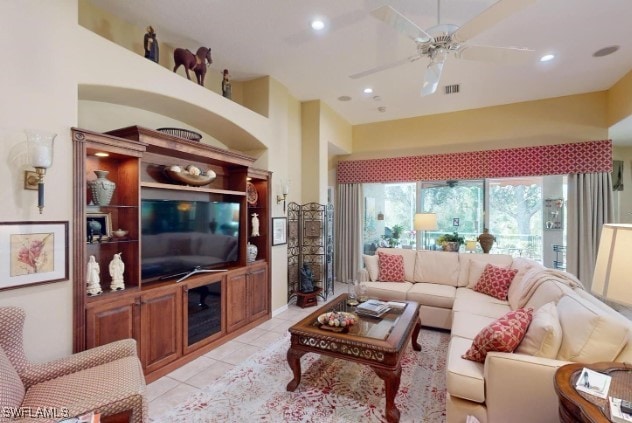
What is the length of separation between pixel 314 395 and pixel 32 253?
2.30 meters

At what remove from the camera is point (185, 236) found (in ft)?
10.3

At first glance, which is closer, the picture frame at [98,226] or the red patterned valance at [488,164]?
the picture frame at [98,226]

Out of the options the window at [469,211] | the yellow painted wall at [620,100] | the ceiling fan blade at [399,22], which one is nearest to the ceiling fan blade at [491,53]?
the ceiling fan blade at [399,22]

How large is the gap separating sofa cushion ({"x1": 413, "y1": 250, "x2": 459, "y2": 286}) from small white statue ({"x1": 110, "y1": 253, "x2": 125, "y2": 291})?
12.2 ft

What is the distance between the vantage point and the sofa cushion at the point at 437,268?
4.20m

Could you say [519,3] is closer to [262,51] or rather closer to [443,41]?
[443,41]

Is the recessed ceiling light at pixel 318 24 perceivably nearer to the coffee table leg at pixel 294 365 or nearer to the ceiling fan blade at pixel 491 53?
the ceiling fan blade at pixel 491 53

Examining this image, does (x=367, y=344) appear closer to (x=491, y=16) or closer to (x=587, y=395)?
(x=587, y=395)

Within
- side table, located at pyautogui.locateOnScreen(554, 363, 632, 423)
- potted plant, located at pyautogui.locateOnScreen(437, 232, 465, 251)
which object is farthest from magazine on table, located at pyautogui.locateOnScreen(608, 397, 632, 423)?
potted plant, located at pyautogui.locateOnScreen(437, 232, 465, 251)

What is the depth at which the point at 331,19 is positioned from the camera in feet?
9.51

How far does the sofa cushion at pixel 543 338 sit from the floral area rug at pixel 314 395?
832mm

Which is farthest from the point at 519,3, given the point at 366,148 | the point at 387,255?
the point at 366,148

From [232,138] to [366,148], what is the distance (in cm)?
317

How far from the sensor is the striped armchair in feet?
4.91
